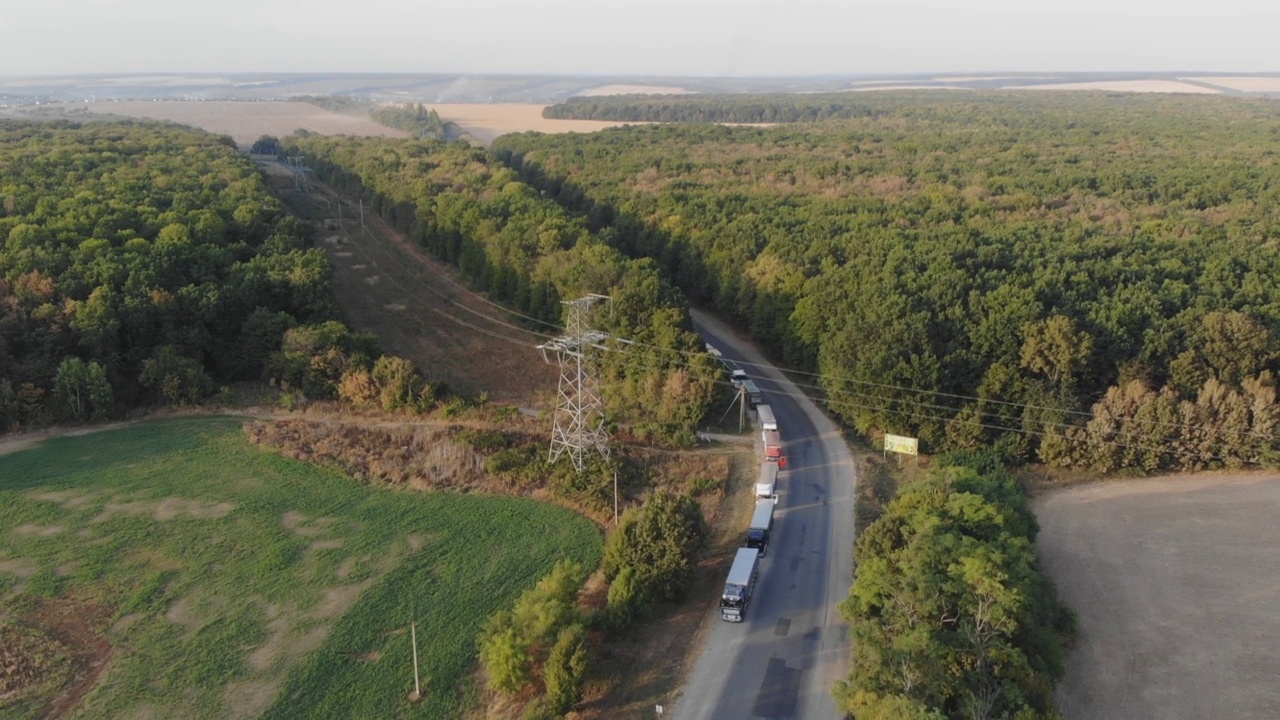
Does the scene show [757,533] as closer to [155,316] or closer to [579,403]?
[579,403]

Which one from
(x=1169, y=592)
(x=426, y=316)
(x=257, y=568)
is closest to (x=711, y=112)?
(x=426, y=316)

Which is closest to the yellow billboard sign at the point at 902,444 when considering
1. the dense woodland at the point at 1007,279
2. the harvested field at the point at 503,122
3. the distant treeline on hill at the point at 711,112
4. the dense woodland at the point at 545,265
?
the dense woodland at the point at 1007,279

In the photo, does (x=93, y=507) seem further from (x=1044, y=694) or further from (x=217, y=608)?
(x=1044, y=694)

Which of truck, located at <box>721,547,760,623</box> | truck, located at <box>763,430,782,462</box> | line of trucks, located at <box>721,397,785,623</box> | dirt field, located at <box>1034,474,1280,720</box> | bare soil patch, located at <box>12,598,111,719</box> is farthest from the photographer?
truck, located at <box>763,430,782,462</box>

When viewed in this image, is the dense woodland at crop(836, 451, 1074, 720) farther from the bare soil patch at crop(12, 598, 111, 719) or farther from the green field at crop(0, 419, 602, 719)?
the bare soil patch at crop(12, 598, 111, 719)

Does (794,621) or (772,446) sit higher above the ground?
(772,446)

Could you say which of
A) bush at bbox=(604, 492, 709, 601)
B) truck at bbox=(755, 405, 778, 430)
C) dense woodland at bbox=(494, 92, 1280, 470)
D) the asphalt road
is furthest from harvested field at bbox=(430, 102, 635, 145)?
bush at bbox=(604, 492, 709, 601)
